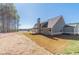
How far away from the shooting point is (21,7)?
5.47 feet

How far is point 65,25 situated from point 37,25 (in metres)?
0.24

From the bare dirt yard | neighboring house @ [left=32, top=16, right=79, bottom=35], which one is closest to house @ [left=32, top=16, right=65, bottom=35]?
neighboring house @ [left=32, top=16, right=79, bottom=35]

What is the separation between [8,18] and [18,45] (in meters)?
0.25

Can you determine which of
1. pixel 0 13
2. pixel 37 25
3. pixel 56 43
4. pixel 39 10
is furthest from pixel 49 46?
pixel 0 13

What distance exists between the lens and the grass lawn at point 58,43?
65.4 inches

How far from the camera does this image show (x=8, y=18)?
66.2 inches

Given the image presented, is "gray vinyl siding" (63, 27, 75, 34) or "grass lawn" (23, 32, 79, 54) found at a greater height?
"gray vinyl siding" (63, 27, 75, 34)

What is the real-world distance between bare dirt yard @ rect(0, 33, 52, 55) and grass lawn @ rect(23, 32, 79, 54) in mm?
38

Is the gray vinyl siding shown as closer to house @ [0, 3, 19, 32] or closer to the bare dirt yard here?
the bare dirt yard

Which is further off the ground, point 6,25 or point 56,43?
point 6,25

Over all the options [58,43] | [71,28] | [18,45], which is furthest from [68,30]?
[18,45]

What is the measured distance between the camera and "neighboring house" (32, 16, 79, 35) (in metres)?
1.67

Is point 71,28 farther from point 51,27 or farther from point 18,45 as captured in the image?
point 18,45
